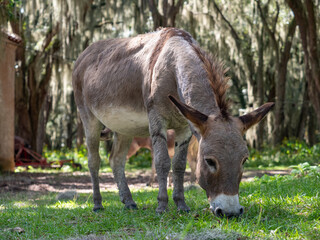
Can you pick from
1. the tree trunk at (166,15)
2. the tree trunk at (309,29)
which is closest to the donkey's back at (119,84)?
the tree trunk at (166,15)

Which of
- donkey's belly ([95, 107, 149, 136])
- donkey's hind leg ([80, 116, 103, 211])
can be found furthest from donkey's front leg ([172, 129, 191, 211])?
donkey's hind leg ([80, 116, 103, 211])

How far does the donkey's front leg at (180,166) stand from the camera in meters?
4.44

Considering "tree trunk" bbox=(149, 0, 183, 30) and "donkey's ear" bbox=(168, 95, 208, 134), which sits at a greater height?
"tree trunk" bbox=(149, 0, 183, 30)

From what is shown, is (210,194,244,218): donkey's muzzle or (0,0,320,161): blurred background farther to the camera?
(0,0,320,161): blurred background

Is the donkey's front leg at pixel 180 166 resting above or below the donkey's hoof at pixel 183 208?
above

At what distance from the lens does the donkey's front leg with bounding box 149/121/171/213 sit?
4.21m

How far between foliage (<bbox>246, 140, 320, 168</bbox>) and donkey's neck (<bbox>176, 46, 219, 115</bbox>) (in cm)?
1130

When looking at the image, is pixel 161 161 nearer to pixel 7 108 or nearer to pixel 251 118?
pixel 251 118

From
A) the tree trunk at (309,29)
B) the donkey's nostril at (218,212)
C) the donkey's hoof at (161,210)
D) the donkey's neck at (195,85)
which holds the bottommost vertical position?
the donkey's hoof at (161,210)

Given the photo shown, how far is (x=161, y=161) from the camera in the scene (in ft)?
13.9

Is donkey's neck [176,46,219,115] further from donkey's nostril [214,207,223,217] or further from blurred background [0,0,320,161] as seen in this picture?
blurred background [0,0,320,161]

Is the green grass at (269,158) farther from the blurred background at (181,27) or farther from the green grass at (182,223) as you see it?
the green grass at (182,223)

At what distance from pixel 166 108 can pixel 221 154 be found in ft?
3.50

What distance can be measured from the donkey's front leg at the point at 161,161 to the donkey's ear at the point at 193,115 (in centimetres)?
72
